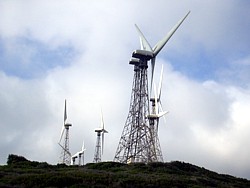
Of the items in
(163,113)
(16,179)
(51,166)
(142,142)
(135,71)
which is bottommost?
(16,179)

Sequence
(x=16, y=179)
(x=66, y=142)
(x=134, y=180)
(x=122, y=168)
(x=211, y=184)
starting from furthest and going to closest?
(x=66, y=142), (x=122, y=168), (x=211, y=184), (x=134, y=180), (x=16, y=179)

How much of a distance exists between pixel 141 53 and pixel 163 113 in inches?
584

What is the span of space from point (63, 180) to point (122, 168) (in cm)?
1699

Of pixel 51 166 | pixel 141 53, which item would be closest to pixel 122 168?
pixel 51 166

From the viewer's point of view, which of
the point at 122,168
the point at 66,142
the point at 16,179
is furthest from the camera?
the point at 66,142

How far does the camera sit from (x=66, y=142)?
11906cm

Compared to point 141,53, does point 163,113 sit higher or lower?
lower

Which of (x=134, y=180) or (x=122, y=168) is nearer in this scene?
(x=134, y=180)

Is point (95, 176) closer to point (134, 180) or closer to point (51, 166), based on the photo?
point (134, 180)

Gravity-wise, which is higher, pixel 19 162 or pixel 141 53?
pixel 141 53

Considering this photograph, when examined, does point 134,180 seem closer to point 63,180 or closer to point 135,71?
point 63,180

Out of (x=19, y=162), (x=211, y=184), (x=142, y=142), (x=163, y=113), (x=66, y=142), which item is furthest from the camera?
(x=66, y=142)

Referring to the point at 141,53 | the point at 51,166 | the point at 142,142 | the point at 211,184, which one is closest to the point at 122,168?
the point at 51,166

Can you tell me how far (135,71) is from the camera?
275 feet
